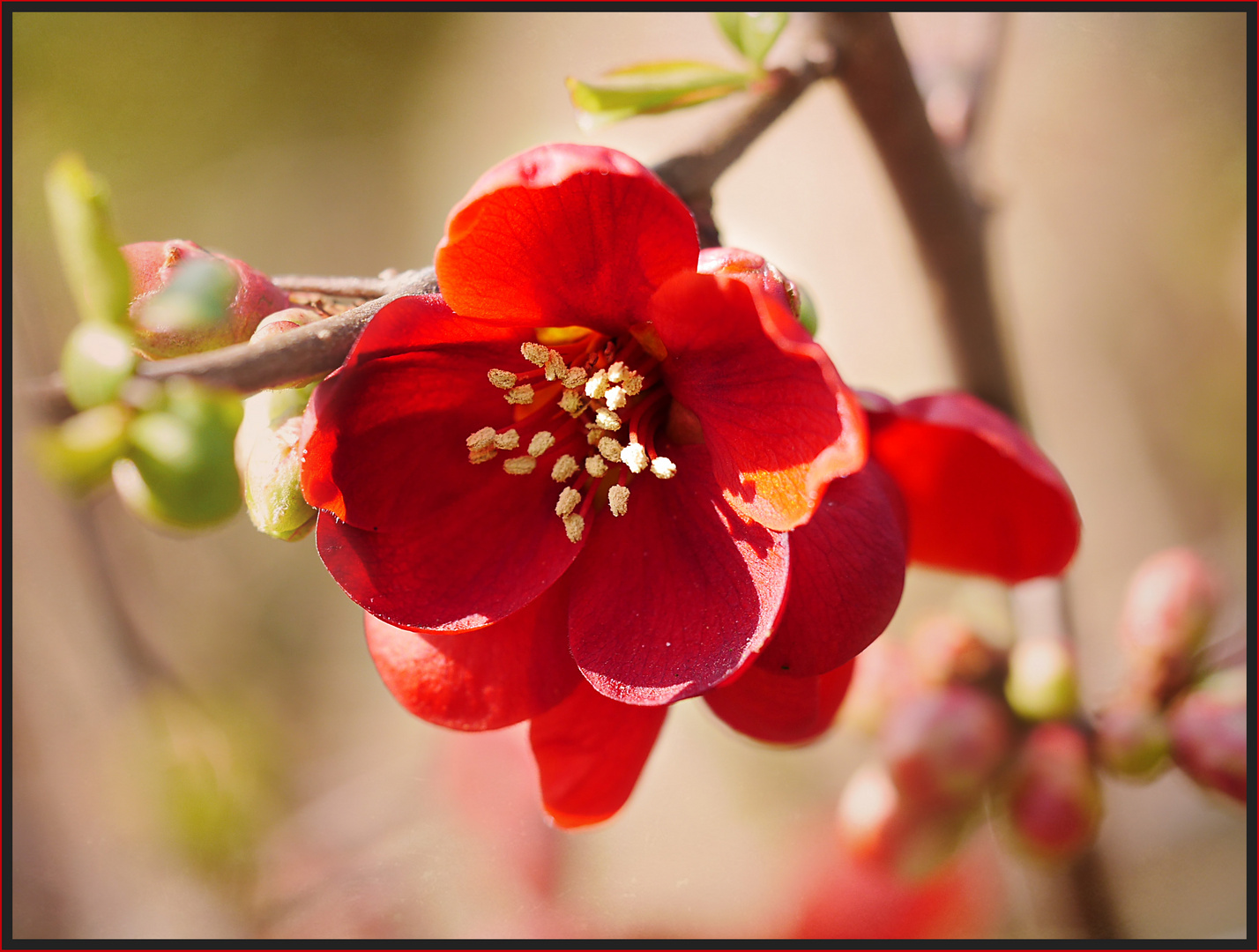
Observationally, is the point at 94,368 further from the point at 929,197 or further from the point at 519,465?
the point at 929,197

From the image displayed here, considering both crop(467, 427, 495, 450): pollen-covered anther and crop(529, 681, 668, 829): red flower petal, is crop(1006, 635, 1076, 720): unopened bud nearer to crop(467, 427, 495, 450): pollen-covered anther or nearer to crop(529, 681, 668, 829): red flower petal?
crop(529, 681, 668, 829): red flower petal

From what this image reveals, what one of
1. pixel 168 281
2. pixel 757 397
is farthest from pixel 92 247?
pixel 757 397

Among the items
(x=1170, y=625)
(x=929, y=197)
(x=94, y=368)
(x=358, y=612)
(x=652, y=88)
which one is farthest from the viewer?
(x=358, y=612)

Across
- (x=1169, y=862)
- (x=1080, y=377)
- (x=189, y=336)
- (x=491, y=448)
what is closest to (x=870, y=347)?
(x=1080, y=377)

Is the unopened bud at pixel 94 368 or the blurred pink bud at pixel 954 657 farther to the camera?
the blurred pink bud at pixel 954 657

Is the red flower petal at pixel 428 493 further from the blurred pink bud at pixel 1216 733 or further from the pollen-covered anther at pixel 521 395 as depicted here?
the blurred pink bud at pixel 1216 733

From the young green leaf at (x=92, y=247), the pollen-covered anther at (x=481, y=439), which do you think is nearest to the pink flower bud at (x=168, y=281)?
the young green leaf at (x=92, y=247)

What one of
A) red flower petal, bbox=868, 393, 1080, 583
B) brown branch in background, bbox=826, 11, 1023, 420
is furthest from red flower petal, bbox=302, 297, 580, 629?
brown branch in background, bbox=826, 11, 1023, 420
